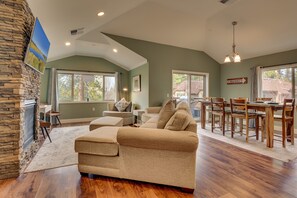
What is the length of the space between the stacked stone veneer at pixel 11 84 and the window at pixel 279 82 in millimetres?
6545

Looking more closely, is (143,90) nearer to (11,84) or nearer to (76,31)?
(76,31)

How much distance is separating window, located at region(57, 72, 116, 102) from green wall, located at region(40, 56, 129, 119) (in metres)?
0.24

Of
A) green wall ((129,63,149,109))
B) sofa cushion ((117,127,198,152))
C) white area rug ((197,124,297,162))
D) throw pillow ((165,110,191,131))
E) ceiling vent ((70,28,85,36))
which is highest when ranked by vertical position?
ceiling vent ((70,28,85,36))

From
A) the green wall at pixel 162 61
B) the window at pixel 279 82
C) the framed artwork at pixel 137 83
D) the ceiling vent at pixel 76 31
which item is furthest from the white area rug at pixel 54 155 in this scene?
the window at pixel 279 82

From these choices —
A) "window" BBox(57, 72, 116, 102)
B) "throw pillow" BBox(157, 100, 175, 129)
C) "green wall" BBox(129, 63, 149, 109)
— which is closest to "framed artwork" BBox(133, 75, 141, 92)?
"green wall" BBox(129, 63, 149, 109)

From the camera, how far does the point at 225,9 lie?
13.4ft

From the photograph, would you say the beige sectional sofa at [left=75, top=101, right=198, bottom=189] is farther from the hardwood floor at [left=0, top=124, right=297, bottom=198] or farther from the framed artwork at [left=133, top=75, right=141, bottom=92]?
the framed artwork at [left=133, top=75, right=141, bottom=92]

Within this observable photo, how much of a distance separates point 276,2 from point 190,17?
6.29 feet

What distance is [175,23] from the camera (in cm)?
468

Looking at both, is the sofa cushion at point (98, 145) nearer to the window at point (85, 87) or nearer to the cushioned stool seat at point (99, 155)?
the cushioned stool seat at point (99, 155)

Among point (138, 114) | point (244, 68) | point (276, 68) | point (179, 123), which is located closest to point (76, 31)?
point (138, 114)

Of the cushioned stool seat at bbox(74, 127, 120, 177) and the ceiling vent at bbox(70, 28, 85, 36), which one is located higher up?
the ceiling vent at bbox(70, 28, 85, 36)

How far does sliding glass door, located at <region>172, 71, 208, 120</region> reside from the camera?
20.4ft

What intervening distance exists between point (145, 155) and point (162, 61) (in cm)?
431
